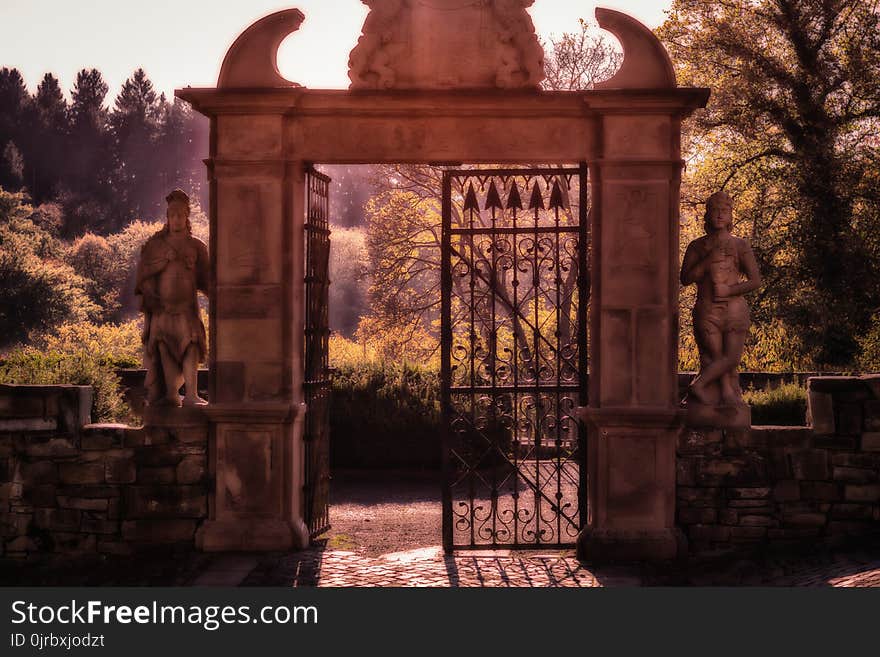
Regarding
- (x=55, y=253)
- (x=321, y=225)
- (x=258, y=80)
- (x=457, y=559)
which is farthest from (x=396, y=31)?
(x=55, y=253)

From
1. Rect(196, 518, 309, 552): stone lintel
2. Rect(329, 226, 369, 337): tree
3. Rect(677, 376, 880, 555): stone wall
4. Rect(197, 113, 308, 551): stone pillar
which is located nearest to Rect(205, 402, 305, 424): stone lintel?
Rect(197, 113, 308, 551): stone pillar

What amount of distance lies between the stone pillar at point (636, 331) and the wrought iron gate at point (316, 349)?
2172 mm

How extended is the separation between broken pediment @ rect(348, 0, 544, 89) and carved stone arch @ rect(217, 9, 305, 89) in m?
0.54

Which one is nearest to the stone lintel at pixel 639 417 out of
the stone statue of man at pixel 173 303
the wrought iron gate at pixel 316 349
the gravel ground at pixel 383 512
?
the gravel ground at pixel 383 512

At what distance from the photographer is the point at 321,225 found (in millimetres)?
8336

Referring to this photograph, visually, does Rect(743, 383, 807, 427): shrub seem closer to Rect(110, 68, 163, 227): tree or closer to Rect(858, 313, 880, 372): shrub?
Rect(858, 313, 880, 372): shrub

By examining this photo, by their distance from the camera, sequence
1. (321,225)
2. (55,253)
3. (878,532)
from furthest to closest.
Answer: (55,253)
(321,225)
(878,532)

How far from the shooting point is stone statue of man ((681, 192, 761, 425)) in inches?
294

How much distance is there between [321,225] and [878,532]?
15.8 feet

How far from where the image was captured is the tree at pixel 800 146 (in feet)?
54.1

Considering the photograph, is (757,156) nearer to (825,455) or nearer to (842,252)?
(842,252)

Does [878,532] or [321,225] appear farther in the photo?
[321,225]

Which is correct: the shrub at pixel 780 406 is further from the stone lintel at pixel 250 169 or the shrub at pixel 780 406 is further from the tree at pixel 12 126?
the tree at pixel 12 126

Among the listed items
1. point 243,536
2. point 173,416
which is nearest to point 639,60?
point 173,416
